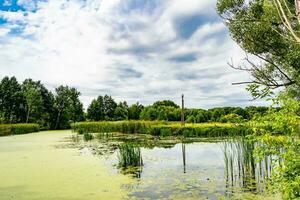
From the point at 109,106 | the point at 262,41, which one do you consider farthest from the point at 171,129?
the point at 109,106

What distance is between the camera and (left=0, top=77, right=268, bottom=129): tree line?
116 ft

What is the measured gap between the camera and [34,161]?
29.5 ft

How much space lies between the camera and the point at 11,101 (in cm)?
3906

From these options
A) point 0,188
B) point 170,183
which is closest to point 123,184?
point 170,183

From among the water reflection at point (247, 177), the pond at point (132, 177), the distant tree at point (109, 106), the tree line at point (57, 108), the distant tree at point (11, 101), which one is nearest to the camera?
the pond at point (132, 177)

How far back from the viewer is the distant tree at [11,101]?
3831cm

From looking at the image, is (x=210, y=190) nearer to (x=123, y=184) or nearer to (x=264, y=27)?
(x=123, y=184)

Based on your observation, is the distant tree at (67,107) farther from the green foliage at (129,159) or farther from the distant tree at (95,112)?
the green foliage at (129,159)

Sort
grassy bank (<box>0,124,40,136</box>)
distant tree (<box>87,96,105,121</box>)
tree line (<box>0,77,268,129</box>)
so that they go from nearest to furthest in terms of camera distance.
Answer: grassy bank (<box>0,124,40,136</box>) < tree line (<box>0,77,268,129</box>) < distant tree (<box>87,96,105,121</box>)

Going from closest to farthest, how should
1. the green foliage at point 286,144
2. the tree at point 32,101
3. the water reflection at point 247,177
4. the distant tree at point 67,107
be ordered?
the green foliage at point 286,144 → the water reflection at point 247,177 → the tree at point 32,101 → the distant tree at point 67,107

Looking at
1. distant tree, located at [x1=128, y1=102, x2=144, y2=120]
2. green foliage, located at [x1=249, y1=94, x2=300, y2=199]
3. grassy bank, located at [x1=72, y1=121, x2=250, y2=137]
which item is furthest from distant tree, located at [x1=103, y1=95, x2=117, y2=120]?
green foliage, located at [x1=249, y1=94, x2=300, y2=199]

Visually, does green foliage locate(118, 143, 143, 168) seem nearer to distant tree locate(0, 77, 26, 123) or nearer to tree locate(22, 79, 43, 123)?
tree locate(22, 79, 43, 123)

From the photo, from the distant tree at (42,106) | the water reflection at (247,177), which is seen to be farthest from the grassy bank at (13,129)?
the water reflection at (247,177)

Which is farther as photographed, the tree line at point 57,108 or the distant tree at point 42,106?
the distant tree at point 42,106
